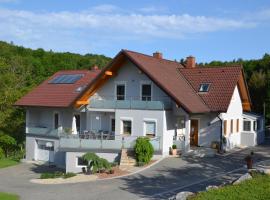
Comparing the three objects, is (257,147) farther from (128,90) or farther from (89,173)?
(89,173)

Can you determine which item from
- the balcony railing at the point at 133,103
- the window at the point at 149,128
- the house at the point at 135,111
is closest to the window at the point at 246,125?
the house at the point at 135,111

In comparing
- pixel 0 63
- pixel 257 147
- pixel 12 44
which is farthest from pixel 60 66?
pixel 257 147

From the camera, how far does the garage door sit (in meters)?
35.9

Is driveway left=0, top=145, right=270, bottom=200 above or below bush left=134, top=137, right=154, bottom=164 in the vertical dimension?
below

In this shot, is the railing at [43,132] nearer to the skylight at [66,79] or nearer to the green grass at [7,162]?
the green grass at [7,162]

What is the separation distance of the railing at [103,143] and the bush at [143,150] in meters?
0.92

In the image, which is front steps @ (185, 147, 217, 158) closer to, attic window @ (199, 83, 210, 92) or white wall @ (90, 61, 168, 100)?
white wall @ (90, 61, 168, 100)

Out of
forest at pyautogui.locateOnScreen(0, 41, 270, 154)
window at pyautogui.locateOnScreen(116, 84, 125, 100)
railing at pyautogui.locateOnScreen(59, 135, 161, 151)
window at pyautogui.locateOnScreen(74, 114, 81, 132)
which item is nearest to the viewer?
railing at pyautogui.locateOnScreen(59, 135, 161, 151)

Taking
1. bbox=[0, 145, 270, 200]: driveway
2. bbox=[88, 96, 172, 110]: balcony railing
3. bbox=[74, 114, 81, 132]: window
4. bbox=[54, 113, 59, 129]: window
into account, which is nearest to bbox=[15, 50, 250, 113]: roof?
bbox=[88, 96, 172, 110]: balcony railing

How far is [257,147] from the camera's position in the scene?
36.7 metres

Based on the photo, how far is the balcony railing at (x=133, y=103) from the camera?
30406mm

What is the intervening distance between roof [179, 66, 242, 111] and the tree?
17561 mm

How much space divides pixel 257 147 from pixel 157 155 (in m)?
11.2

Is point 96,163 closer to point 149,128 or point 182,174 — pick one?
point 149,128
